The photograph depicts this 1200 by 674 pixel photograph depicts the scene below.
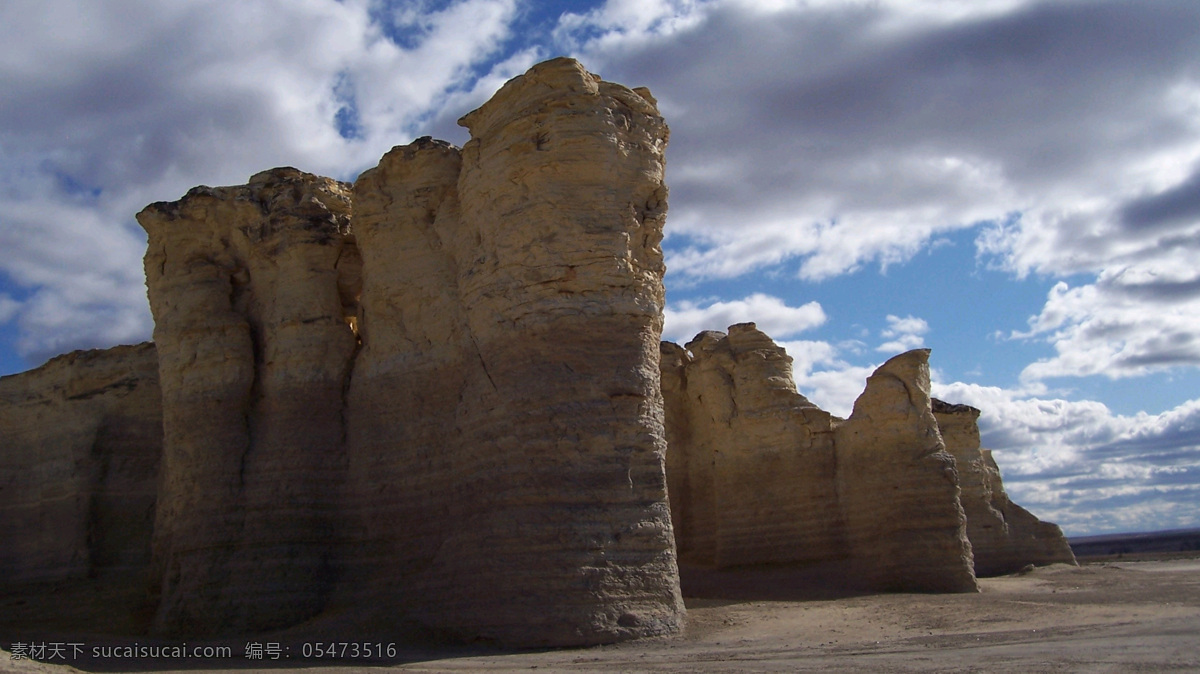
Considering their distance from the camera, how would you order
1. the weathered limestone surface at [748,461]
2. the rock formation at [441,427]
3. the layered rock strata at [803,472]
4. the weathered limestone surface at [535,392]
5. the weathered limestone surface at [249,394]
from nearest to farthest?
the weathered limestone surface at [535,392], the rock formation at [441,427], the weathered limestone surface at [249,394], the layered rock strata at [803,472], the weathered limestone surface at [748,461]

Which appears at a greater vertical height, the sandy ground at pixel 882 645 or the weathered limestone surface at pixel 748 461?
the weathered limestone surface at pixel 748 461

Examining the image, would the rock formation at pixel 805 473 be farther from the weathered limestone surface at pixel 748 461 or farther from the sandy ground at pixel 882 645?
the sandy ground at pixel 882 645

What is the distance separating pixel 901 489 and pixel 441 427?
10238 millimetres

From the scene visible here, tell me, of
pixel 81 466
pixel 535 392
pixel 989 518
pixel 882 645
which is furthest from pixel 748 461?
pixel 81 466

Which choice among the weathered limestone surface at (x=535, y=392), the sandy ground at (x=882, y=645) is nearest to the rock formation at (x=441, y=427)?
the weathered limestone surface at (x=535, y=392)

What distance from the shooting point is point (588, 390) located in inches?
484

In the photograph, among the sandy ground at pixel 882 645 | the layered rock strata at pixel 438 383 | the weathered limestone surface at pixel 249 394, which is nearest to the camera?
the sandy ground at pixel 882 645

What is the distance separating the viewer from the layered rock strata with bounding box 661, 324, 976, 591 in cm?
1916

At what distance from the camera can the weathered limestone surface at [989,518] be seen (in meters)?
26.3

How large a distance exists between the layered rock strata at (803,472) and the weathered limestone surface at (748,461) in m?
0.03

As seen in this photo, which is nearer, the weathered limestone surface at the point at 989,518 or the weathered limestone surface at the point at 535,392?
the weathered limestone surface at the point at 535,392

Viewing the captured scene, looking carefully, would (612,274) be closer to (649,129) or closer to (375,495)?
(649,129)

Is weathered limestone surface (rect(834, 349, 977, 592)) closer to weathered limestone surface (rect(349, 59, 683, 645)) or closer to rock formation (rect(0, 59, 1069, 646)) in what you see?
rock formation (rect(0, 59, 1069, 646))


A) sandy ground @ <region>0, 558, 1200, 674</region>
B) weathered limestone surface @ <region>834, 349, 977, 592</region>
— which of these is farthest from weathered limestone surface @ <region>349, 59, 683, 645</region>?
weathered limestone surface @ <region>834, 349, 977, 592</region>
